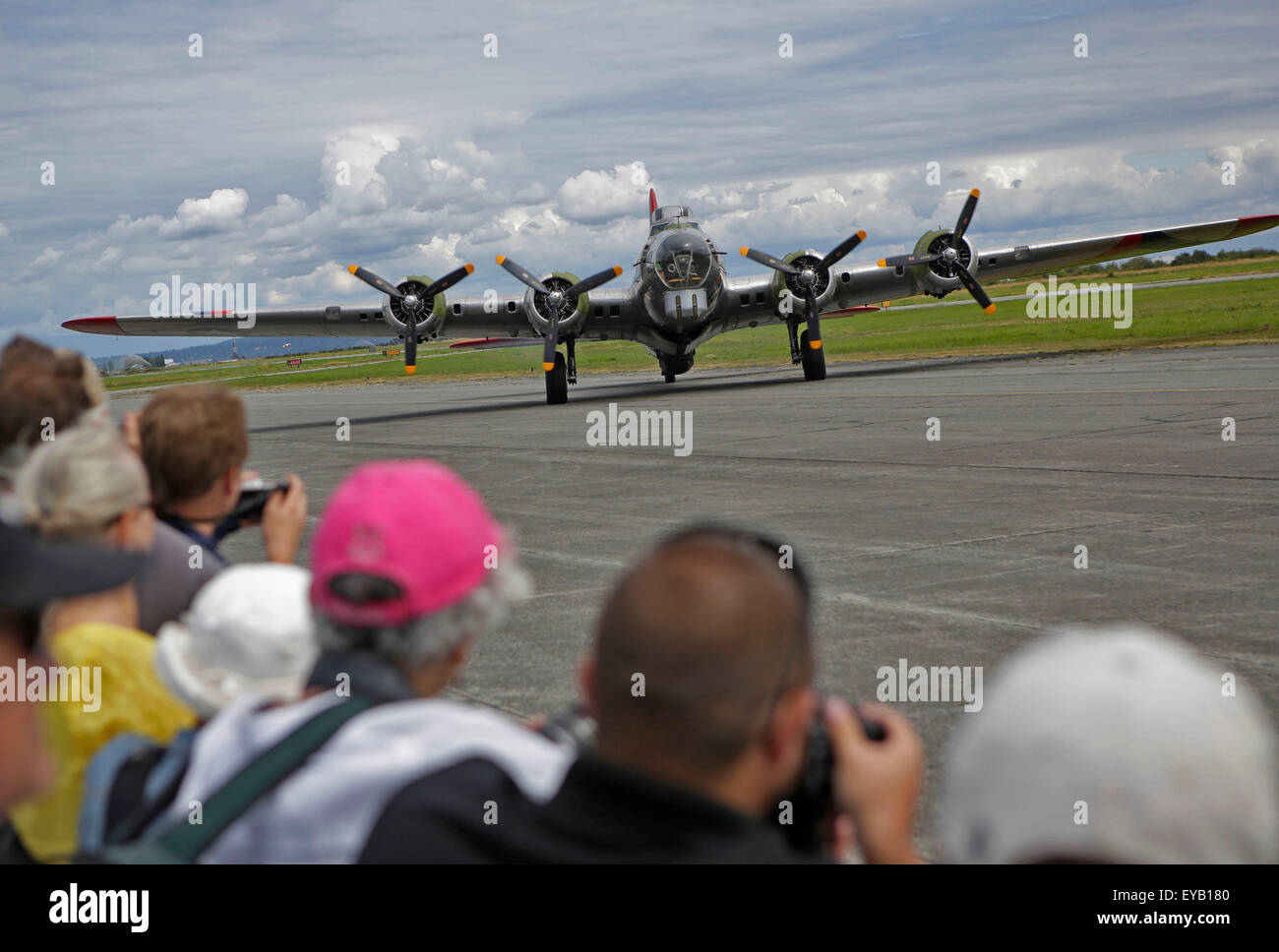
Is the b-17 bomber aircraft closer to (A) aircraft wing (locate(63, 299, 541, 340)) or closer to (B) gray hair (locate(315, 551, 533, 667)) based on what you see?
(A) aircraft wing (locate(63, 299, 541, 340))

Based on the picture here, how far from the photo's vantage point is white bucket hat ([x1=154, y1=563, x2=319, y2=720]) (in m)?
2.60

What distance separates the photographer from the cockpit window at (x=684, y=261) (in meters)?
30.5

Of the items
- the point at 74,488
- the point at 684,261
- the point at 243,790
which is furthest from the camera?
the point at 684,261

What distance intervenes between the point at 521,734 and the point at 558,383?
29.7 m

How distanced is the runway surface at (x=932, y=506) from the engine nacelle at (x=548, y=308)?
21.5ft

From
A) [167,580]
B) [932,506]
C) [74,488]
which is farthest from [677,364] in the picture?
[74,488]

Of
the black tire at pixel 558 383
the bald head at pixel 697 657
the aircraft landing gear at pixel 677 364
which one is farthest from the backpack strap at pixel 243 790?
the aircraft landing gear at pixel 677 364

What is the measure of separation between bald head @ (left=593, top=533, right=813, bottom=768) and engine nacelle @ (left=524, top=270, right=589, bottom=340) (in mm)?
30703

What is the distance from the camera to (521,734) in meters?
2.28

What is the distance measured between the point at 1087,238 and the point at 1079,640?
3666 cm

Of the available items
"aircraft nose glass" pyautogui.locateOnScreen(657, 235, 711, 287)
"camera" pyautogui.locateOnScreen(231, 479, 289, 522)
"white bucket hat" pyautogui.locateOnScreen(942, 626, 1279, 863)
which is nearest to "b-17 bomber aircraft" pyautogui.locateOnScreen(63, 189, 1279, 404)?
"aircraft nose glass" pyautogui.locateOnScreen(657, 235, 711, 287)

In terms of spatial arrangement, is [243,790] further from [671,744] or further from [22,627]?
[671,744]
